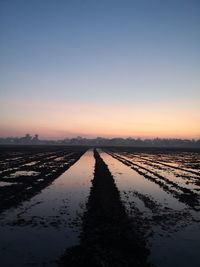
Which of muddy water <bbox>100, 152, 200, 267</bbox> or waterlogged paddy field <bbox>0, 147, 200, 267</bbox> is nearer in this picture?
muddy water <bbox>100, 152, 200, 267</bbox>

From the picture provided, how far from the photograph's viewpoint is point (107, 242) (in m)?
8.59

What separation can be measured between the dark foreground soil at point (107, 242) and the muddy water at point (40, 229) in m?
0.35

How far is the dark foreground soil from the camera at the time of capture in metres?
7.23

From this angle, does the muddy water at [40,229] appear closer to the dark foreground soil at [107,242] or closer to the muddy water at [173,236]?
the dark foreground soil at [107,242]

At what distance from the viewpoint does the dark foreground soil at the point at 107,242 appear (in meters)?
7.23

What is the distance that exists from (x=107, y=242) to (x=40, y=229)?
2339 mm

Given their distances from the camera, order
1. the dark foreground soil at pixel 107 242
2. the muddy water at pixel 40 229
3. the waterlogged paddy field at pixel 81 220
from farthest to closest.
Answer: the waterlogged paddy field at pixel 81 220 < the muddy water at pixel 40 229 < the dark foreground soil at pixel 107 242

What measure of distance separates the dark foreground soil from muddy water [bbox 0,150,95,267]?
1.16 feet

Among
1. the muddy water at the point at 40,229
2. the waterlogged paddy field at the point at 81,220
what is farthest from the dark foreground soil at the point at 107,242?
the muddy water at the point at 40,229

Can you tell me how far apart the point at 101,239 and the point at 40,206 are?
5033mm

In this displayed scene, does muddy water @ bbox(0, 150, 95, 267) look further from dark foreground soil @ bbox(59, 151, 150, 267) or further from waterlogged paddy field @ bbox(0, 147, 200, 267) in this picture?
dark foreground soil @ bbox(59, 151, 150, 267)

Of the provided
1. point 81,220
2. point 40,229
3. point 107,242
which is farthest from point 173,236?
point 40,229

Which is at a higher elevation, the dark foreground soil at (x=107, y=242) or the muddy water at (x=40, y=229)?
the dark foreground soil at (x=107, y=242)

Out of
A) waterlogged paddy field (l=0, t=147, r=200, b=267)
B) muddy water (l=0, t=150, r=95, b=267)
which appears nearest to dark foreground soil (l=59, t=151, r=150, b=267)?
waterlogged paddy field (l=0, t=147, r=200, b=267)
